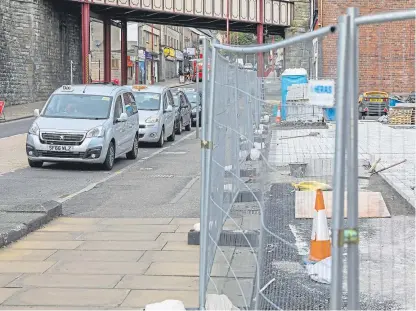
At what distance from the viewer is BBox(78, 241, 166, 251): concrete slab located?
7948 mm

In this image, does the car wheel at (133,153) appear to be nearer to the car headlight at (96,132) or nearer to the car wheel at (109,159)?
the car wheel at (109,159)

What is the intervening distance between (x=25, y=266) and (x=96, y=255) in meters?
0.77

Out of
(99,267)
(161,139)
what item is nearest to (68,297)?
(99,267)

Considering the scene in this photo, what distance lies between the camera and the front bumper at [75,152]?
15.3 metres

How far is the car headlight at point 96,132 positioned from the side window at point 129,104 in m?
2.10

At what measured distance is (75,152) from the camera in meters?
15.3

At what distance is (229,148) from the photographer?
5844 millimetres

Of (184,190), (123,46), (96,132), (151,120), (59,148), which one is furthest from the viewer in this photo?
(123,46)

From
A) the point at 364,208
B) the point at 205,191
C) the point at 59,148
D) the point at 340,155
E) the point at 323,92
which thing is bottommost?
the point at 364,208

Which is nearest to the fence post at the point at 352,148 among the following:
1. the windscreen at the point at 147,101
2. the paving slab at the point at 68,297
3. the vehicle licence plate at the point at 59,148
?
the paving slab at the point at 68,297

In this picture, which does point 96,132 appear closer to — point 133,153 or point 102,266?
point 133,153

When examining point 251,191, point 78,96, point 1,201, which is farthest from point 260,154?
point 78,96

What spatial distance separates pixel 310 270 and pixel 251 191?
56.2 inches

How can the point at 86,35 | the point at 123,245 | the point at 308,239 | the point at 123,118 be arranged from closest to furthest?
the point at 308,239 < the point at 123,245 < the point at 123,118 < the point at 86,35
